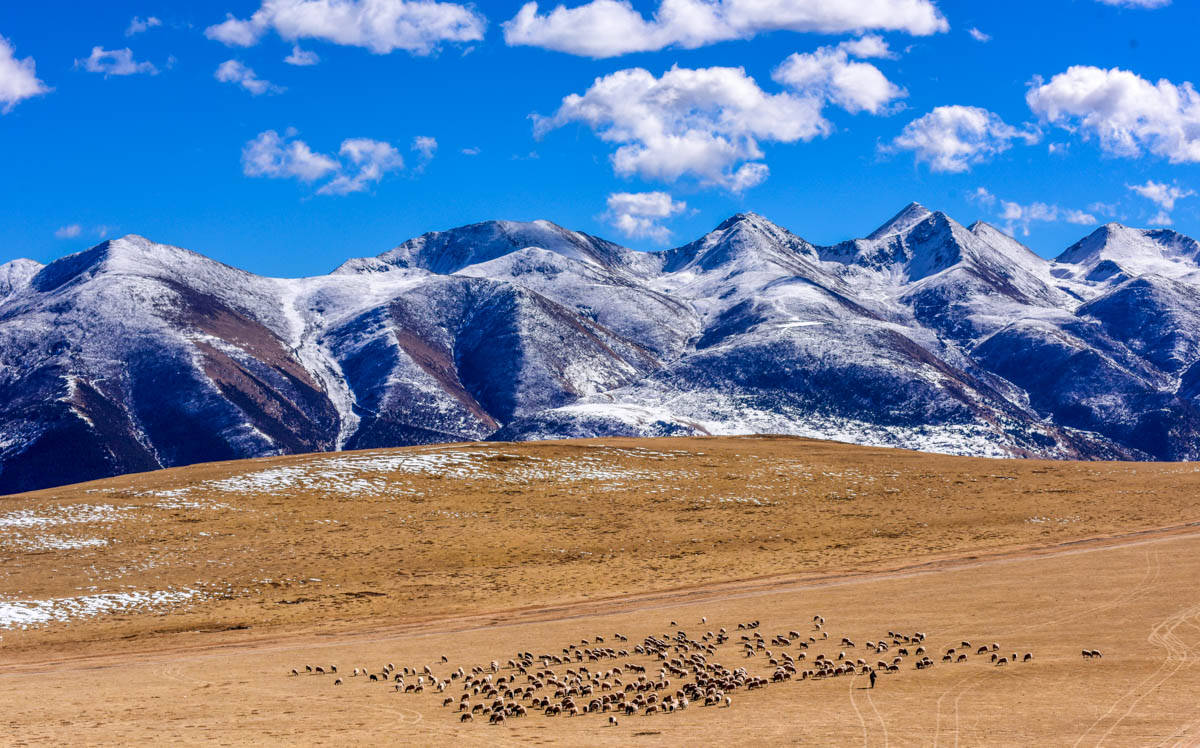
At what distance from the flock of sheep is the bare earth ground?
20.4 inches

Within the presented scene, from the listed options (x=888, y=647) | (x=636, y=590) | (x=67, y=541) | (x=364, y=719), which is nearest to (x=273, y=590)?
(x=67, y=541)

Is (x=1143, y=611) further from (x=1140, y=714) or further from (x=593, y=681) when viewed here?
(x=593, y=681)

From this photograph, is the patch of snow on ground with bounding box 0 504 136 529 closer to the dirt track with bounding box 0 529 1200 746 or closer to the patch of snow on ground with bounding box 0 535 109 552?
the patch of snow on ground with bounding box 0 535 109 552

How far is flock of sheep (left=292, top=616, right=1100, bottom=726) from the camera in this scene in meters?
Answer: 27.4

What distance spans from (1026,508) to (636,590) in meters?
33.5

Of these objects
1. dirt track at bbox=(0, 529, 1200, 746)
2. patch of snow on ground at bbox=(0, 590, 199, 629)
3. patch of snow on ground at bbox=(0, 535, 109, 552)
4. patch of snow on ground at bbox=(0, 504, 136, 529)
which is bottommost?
dirt track at bbox=(0, 529, 1200, 746)

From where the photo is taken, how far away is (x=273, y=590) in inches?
1937

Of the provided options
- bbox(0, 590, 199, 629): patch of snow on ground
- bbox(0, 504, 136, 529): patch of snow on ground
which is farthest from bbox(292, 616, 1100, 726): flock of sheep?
bbox(0, 504, 136, 529): patch of snow on ground

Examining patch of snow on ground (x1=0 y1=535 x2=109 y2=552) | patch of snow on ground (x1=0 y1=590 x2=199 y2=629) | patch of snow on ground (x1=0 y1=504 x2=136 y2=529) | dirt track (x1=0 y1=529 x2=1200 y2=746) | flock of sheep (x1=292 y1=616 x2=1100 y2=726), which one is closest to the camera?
dirt track (x1=0 y1=529 x2=1200 y2=746)

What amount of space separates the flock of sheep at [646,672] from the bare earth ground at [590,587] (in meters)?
0.52

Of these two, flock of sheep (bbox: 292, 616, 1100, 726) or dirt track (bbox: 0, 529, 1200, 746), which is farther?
flock of sheep (bbox: 292, 616, 1100, 726)

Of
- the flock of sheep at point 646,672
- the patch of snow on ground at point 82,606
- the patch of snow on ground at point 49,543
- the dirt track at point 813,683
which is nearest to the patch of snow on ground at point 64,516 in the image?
the patch of snow on ground at point 49,543

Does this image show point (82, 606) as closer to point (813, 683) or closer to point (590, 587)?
point (590, 587)

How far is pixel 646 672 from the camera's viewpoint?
Result: 31.6m
